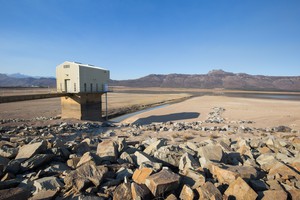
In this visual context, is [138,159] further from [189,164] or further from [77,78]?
[77,78]

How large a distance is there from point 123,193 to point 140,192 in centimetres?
40

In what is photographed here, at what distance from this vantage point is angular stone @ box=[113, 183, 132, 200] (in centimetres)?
360

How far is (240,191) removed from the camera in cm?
353

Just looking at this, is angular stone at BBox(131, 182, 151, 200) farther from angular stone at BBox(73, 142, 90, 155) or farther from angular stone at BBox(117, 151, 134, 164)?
angular stone at BBox(73, 142, 90, 155)

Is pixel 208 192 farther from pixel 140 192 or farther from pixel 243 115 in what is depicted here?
Answer: pixel 243 115

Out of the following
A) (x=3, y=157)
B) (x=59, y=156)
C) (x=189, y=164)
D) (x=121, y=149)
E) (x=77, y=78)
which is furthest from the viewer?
(x=77, y=78)

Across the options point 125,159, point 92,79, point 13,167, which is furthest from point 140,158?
point 92,79

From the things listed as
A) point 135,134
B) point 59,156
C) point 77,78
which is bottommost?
point 135,134

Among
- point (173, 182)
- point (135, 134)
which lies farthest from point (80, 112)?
point (173, 182)

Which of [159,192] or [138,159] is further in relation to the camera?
[138,159]

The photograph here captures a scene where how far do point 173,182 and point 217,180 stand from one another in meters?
1.26

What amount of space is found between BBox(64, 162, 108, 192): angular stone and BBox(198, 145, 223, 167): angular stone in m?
2.82

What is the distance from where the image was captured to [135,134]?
1219 centimetres

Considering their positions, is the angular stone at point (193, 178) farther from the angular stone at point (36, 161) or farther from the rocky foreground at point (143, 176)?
the angular stone at point (36, 161)
